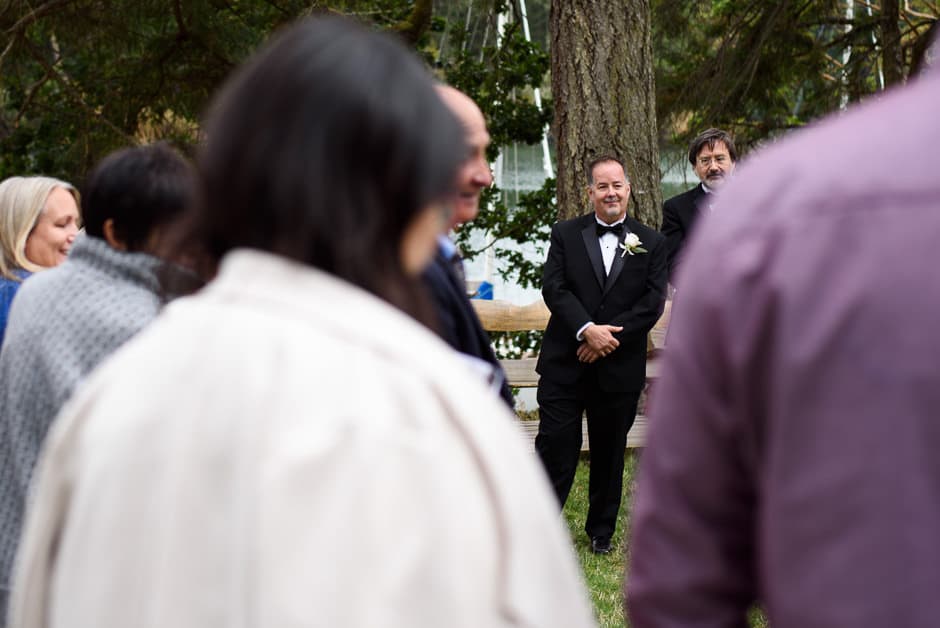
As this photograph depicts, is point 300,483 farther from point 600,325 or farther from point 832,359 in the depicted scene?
point 600,325

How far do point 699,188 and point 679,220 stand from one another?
0.23m

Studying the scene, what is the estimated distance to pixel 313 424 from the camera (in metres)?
1.42

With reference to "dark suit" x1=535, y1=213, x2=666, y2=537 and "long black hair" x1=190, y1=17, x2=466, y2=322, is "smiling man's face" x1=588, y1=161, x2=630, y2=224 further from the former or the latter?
"long black hair" x1=190, y1=17, x2=466, y2=322

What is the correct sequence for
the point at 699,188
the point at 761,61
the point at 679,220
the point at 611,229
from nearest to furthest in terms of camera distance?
1. the point at 611,229
2. the point at 699,188
3. the point at 679,220
4. the point at 761,61

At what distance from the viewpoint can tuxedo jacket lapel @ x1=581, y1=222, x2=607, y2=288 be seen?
7227 mm

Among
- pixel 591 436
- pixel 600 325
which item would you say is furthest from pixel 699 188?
pixel 591 436

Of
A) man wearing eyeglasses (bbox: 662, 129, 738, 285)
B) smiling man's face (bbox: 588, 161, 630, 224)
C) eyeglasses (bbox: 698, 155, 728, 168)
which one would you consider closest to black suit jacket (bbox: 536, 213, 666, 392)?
smiling man's face (bbox: 588, 161, 630, 224)

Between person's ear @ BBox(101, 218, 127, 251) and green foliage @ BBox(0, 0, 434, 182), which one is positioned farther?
green foliage @ BBox(0, 0, 434, 182)

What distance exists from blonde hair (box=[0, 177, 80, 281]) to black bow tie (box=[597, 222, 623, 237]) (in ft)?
12.7

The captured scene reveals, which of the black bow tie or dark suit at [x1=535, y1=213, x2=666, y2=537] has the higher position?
the black bow tie

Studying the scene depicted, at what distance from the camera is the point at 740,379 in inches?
54.2

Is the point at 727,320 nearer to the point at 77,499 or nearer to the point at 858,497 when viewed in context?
the point at 858,497

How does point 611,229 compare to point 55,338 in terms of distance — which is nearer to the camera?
point 55,338

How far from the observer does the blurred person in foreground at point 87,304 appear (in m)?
2.90
